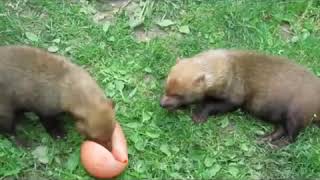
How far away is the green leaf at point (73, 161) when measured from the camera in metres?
6.82

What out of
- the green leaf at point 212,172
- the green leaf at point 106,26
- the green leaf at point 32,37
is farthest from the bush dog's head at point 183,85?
the green leaf at point 32,37

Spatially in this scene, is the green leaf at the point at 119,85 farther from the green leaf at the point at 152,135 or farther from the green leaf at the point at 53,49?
the green leaf at the point at 53,49

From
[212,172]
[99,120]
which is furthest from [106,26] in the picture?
[212,172]

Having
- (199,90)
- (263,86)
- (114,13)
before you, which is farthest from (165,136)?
(114,13)

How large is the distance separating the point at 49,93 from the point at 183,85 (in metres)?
1.24

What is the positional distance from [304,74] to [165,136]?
1396mm

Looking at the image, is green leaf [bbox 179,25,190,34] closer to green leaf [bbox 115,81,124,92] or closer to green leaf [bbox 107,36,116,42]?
green leaf [bbox 107,36,116,42]

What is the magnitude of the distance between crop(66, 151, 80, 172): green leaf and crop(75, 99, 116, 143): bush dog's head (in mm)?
291

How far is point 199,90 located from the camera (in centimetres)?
737

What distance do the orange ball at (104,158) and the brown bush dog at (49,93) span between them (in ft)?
0.31

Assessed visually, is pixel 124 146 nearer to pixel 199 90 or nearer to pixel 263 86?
pixel 199 90

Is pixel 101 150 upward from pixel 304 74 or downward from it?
downward

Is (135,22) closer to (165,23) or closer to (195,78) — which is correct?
(165,23)

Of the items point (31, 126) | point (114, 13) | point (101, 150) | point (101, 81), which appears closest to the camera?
point (101, 150)
